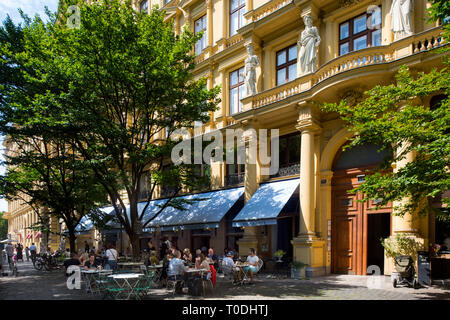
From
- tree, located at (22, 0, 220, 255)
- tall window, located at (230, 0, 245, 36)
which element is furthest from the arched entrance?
tall window, located at (230, 0, 245, 36)

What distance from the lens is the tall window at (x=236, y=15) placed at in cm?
2111

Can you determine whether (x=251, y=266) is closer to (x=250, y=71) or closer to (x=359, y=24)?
(x=250, y=71)

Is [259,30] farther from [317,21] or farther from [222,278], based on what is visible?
[222,278]

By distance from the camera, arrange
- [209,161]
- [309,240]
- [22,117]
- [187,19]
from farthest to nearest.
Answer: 1. [187,19]
2. [209,161]
3. [22,117]
4. [309,240]

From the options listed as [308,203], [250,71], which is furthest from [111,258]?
[250,71]

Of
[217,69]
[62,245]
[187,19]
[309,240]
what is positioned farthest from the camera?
[62,245]

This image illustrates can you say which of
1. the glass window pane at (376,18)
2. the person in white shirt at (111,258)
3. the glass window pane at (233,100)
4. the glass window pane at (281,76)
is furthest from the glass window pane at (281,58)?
the person in white shirt at (111,258)

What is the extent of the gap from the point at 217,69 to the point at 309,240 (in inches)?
469

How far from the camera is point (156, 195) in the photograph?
2700cm

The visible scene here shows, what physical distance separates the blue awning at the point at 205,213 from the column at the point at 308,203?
4.43 meters

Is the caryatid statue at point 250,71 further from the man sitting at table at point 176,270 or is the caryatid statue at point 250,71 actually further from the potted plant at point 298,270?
the man sitting at table at point 176,270

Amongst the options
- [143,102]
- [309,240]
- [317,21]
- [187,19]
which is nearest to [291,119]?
[317,21]

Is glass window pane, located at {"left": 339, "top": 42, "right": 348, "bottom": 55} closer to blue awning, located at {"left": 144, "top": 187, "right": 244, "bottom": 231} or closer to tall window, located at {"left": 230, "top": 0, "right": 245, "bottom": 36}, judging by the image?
tall window, located at {"left": 230, "top": 0, "right": 245, "bottom": 36}

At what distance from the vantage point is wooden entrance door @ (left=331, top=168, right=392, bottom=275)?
49.4 feet
